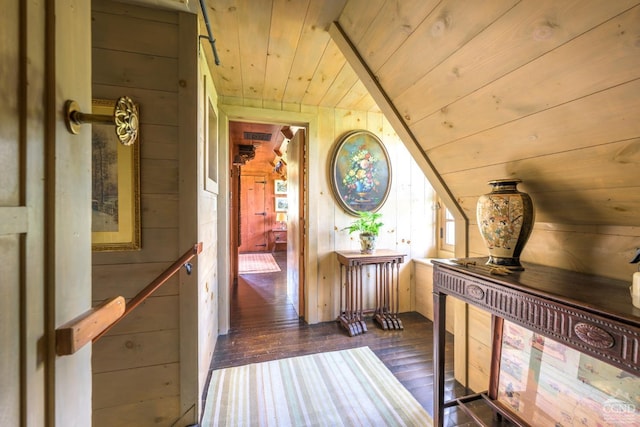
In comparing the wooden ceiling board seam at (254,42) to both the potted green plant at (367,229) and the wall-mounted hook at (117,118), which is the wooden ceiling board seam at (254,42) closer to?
the wall-mounted hook at (117,118)

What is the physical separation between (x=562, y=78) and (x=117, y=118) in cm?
129

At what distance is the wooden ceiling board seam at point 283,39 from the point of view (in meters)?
1.48

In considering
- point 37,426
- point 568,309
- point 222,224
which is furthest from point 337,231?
point 37,426

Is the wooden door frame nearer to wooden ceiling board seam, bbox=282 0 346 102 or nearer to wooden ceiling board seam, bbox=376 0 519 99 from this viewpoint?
wooden ceiling board seam, bbox=282 0 346 102

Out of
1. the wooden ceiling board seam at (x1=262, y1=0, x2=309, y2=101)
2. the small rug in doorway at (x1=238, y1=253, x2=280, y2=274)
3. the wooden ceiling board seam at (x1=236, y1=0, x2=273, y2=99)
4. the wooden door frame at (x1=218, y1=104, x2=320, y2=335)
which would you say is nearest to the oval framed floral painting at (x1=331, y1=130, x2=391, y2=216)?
the wooden door frame at (x1=218, y1=104, x2=320, y2=335)

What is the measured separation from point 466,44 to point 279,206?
702cm

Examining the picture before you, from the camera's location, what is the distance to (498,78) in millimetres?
1043

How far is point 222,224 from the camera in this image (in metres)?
2.64

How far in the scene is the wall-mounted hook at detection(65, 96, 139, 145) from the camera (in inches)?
20.7

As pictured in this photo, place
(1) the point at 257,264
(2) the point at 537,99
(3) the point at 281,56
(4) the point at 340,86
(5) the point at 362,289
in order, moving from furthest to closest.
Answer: (1) the point at 257,264 < (5) the point at 362,289 < (4) the point at 340,86 < (3) the point at 281,56 < (2) the point at 537,99

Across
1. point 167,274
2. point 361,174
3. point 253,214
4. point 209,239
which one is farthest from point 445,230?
point 253,214

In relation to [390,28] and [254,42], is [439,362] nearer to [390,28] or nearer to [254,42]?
[390,28]

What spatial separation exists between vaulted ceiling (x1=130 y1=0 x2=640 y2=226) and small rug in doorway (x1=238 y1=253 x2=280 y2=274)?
4090 millimetres

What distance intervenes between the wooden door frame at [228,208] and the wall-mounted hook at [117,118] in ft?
6.78
